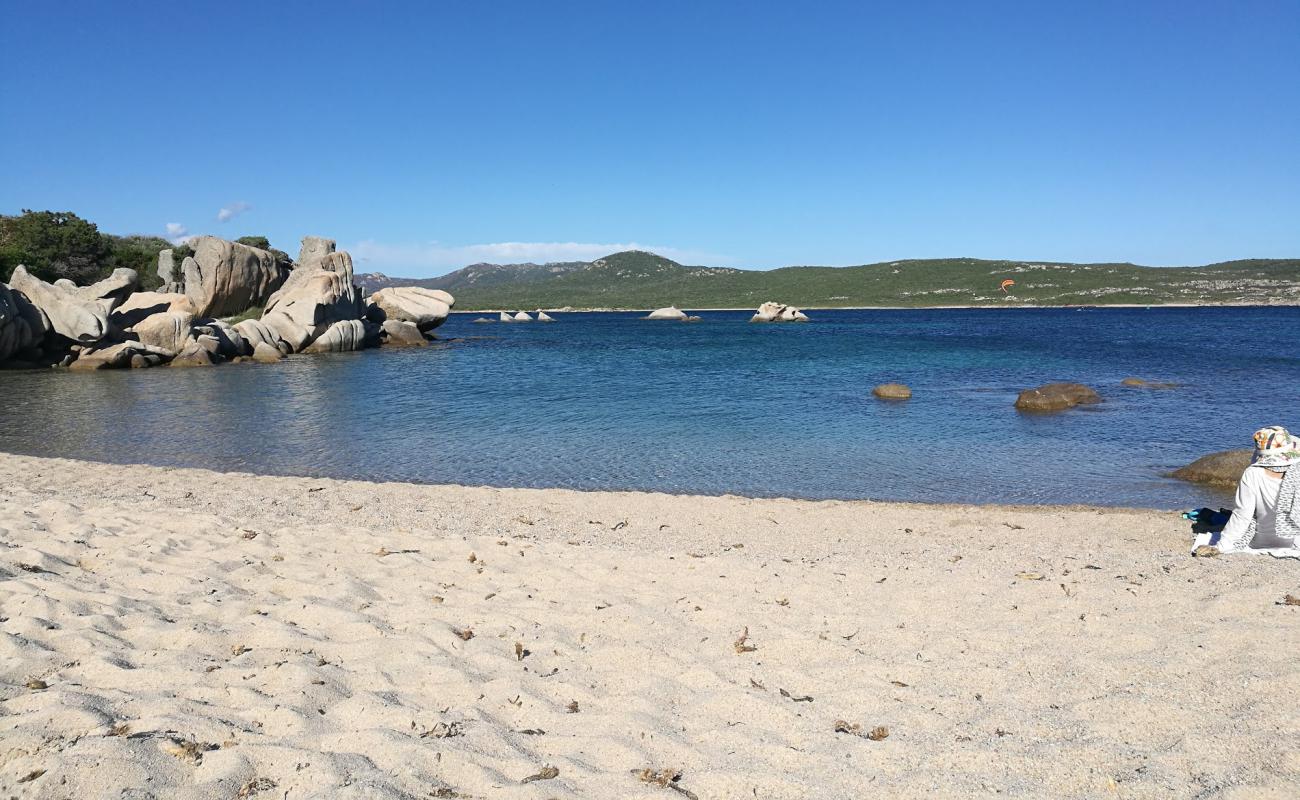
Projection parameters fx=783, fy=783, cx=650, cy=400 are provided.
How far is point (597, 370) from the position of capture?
1577 inches

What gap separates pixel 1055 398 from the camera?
23781mm

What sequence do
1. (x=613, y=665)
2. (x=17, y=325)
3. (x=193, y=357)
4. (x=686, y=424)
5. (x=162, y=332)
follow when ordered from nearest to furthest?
1. (x=613, y=665)
2. (x=686, y=424)
3. (x=17, y=325)
4. (x=193, y=357)
5. (x=162, y=332)

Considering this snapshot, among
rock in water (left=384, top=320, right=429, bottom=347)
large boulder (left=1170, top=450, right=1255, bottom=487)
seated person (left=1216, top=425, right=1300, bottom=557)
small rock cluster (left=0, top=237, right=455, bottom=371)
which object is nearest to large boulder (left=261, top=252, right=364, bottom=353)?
small rock cluster (left=0, top=237, right=455, bottom=371)

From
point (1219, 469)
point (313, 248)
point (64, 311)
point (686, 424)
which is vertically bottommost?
point (1219, 469)

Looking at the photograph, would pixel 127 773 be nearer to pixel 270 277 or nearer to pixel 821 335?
pixel 270 277

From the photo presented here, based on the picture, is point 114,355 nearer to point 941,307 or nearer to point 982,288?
point 941,307

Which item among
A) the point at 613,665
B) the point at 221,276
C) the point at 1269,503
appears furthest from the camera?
the point at 221,276

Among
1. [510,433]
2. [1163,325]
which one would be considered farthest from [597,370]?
[1163,325]

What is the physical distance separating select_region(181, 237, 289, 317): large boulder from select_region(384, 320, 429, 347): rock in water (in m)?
9.21

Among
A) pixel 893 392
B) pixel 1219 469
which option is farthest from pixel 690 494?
pixel 893 392

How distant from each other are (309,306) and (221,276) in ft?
21.2

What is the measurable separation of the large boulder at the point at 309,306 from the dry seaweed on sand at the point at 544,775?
1845 inches

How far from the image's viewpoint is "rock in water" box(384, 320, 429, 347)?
190 ft

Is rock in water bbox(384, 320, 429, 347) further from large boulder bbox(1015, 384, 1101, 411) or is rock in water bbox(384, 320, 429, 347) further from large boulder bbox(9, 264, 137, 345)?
large boulder bbox(1015, 384, 1101, 411)
